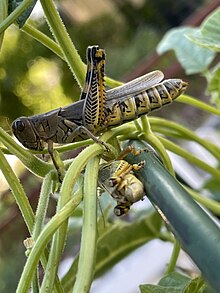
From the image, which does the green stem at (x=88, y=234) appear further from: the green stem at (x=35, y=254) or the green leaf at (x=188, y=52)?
the green leaf at (x=188, y=52)

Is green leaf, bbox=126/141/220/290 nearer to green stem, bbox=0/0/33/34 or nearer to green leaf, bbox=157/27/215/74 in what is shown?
green stem, bbox=0/0/33/34

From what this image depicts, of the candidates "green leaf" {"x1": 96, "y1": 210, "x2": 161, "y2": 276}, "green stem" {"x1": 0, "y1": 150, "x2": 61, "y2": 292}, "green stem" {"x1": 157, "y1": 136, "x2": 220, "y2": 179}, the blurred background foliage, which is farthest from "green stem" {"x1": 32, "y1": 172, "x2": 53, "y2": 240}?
the blurred background foliage

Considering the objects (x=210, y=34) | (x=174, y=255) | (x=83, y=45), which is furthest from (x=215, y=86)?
(x=83, y=45)

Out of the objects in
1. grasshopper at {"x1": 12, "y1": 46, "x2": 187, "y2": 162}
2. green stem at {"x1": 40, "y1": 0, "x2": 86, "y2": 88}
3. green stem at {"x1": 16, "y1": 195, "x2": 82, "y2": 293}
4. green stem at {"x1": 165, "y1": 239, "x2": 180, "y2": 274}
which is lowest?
green stem at {"x1": 165, "y1": 239, "x2": 180, "y2": 274}

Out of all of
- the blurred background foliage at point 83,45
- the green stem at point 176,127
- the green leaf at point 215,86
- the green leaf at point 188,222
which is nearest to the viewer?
the green leaf at point 188,222

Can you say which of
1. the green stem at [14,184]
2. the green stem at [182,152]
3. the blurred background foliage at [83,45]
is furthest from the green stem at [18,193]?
the blurred background foliage at [83,45]

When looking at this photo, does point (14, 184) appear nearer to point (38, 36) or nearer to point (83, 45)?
point (38, 36)

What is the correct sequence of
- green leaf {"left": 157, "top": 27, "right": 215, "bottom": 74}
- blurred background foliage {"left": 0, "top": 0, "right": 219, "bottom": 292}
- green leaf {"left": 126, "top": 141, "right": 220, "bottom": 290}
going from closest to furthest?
green leaf {"left": 126, "top": 141, "right": 220, "bottom": 290} → green leaf {"left": 157, "top": 27, "right": 215, "bottom": 74} → blurred background foliage {"left": 0, "top": 0, "right": 219, "bottom": 292}
